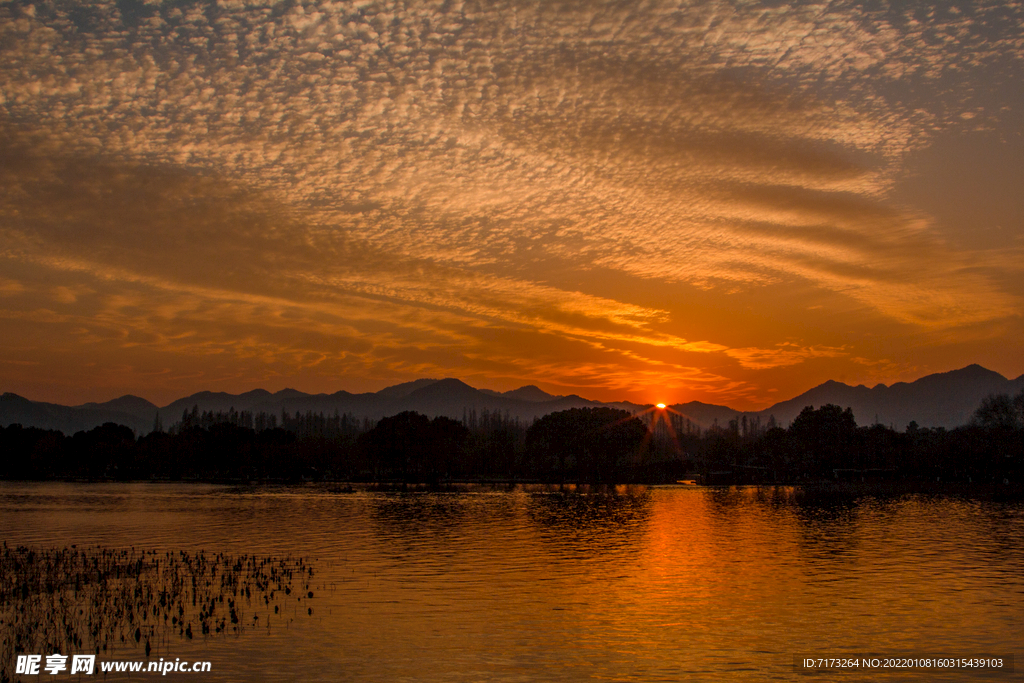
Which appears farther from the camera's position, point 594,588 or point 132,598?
point 594,588

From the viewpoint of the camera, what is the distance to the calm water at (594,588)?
28.5m

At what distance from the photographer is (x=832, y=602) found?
3959 centimetres

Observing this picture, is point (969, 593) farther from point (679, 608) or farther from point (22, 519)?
point (22, 519)

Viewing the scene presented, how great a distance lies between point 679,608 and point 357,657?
18.1 metres

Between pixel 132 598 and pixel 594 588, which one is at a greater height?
pixel 132 598

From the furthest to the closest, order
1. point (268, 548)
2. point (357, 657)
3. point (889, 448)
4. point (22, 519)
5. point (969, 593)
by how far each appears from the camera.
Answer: point (889, 448) → point (22, 519) → point (268, 548) → point (969, 593) → point (357, 657)

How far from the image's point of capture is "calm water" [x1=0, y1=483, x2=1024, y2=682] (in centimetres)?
2852

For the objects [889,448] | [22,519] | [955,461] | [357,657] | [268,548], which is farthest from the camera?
[889,448]

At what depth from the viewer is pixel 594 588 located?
43906 millimetres

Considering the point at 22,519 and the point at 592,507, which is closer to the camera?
the point at 22,519

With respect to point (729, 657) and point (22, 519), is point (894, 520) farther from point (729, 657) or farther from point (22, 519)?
point (22, 519)

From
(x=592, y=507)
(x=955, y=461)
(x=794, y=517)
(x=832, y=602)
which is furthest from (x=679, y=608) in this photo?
(x=955, y=461)

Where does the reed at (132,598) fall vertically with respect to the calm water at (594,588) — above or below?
above

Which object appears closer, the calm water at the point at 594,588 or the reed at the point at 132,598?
the calm water at the point at 594,588
